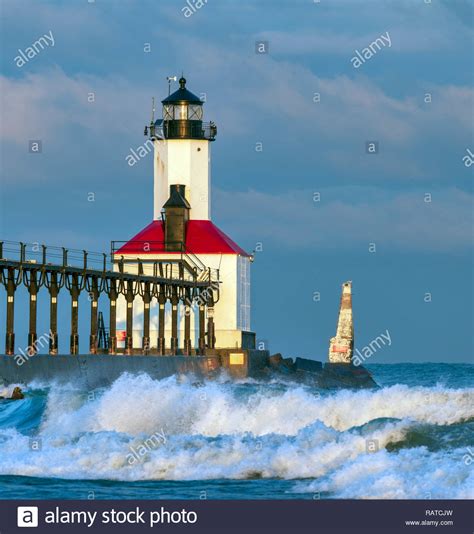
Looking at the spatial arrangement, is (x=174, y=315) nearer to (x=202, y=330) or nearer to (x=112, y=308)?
(x=202, y=330)

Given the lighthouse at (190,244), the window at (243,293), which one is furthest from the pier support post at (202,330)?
the window at (243,293)

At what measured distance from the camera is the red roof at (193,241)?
5981 cm

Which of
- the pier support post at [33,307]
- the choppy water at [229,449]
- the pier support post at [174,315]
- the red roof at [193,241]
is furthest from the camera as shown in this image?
the red roof at [193,241]

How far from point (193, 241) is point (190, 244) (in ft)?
0.76

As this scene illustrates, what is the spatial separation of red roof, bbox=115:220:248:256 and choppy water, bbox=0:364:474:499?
29.7 meters

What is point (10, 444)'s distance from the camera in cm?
2350

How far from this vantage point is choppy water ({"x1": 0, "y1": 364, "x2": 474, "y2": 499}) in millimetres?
19750

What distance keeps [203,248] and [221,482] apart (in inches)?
1552

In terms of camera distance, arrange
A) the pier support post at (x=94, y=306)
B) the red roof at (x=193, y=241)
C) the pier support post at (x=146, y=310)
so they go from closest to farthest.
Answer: the pier support post at (x=94, y=306), the pier support post at (x=146, y=310), the red roof at (x=193, y=241)

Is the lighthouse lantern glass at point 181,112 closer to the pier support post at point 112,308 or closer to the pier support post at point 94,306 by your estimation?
the pier support post at point 112,308

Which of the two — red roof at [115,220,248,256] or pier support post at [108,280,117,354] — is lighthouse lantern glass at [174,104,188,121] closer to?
red roof at [115,220,248,256]

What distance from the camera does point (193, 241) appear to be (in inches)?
2376
